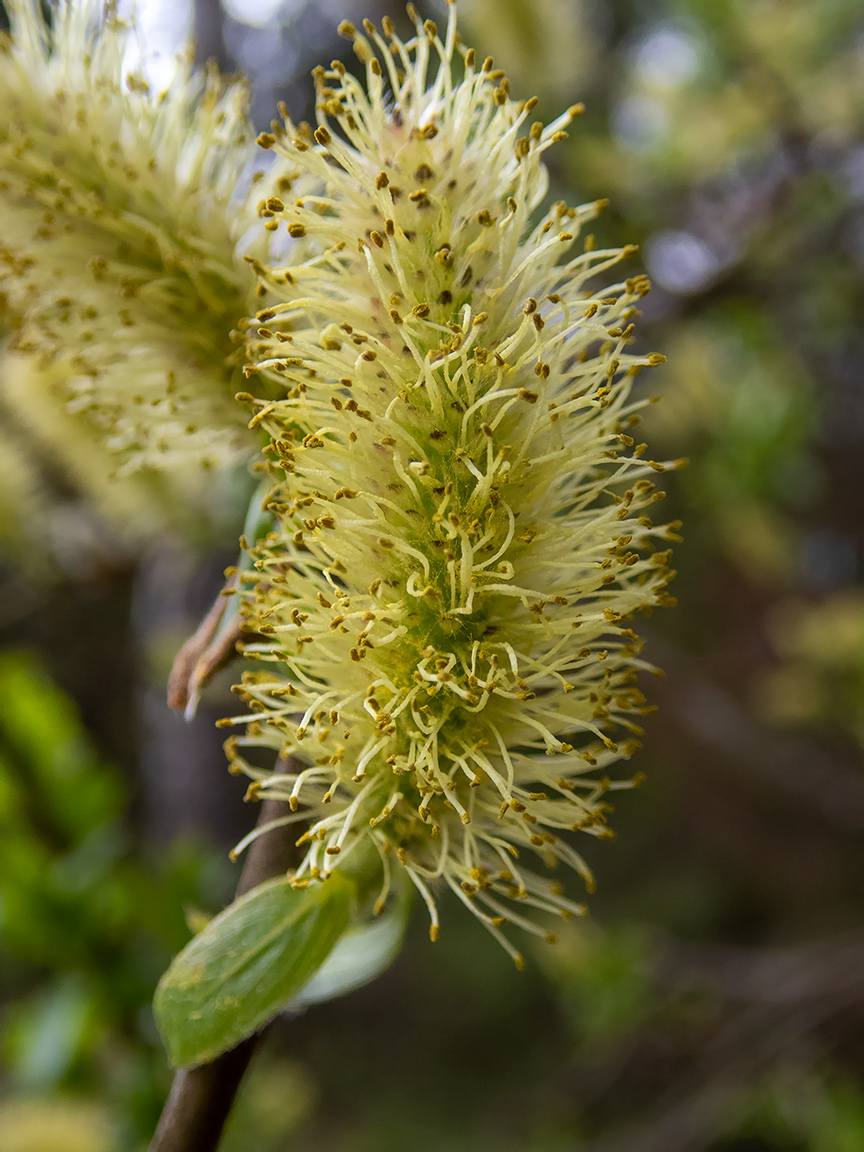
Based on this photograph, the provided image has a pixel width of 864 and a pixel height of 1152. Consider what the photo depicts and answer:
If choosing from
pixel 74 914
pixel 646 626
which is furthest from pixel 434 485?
pixel 646 626

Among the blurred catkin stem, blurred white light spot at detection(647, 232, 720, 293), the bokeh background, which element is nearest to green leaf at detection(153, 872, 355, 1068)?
the blurred catkin stem

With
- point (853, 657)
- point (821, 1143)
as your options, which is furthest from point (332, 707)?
point (853, 657)

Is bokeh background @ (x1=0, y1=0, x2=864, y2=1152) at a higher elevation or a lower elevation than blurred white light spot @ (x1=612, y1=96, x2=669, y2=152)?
lower

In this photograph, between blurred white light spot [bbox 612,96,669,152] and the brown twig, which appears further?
blurred white light spot [bbox 612,96,669,152]

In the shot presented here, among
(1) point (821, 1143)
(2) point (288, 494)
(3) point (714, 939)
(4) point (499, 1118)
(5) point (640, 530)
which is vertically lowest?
(3) point (714, 939)

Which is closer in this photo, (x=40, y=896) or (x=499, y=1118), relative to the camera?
(x=40, y=896)

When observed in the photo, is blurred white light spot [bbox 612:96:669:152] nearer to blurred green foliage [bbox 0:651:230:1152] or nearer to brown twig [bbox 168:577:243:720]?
blurred green foliage [bbox 0:651:230:1152]

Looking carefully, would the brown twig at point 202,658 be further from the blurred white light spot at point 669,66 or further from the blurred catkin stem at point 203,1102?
the blurred white light spot at point 669,66

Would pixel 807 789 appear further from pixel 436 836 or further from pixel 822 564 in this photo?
pixel 822 564
